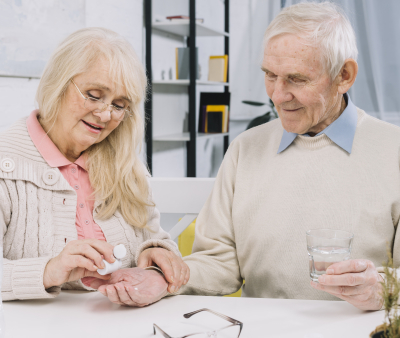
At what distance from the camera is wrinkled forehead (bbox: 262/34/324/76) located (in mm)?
1276

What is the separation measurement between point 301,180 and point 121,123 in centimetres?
64

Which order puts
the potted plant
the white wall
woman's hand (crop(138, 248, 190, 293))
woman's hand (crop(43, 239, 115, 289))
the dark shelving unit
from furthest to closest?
1. the dark shelving unit
2. the white wall
3. woman's hand (crop(138, 248, 190, 293))
4. woman's hand (crop(43, 239, 115, 289))
5. the potted plant

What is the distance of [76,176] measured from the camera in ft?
4.60

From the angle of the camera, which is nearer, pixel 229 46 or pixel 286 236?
pixel 286 236

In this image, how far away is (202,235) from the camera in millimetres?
1498

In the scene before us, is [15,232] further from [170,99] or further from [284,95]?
[170,99]

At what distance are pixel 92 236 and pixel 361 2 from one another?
14.4ft

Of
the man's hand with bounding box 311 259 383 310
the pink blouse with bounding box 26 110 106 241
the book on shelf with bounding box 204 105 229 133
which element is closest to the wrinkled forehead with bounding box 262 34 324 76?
the man's hand with bounding box 311 259 383 310

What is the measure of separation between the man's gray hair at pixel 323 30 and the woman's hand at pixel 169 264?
2.27 ft

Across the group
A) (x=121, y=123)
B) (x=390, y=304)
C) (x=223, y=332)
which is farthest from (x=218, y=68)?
(x=390, y=304)

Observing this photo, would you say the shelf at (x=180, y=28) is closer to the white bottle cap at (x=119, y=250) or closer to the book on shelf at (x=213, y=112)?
the book on shelf at (x=213, y=112)

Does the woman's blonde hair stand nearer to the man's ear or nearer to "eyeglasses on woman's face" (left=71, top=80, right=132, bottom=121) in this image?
"eyeglasses on woman's face" (left=71, top=80, right=132, bottom=121)

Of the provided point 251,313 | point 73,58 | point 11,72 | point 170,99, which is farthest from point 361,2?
point 251,313

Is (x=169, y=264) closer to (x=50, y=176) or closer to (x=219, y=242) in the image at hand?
(x=219, y=242)
